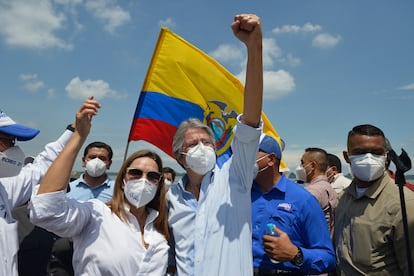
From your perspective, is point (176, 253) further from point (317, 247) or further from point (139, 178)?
point (317, 247)

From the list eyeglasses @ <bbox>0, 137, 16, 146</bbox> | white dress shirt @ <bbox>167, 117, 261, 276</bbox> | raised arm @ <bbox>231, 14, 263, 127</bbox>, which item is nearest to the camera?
raised arm @ <bbox>231, 14, 263, 127</bbox>

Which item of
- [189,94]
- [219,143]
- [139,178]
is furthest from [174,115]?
[139,178]

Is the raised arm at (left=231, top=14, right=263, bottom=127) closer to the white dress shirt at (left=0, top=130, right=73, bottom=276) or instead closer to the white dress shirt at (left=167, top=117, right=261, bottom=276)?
the white dress shirt at (left=167, top=117, right=261, bottom=276)

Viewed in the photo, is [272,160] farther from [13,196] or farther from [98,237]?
[13,196]

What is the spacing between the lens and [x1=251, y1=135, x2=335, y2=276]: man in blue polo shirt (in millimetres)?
2697

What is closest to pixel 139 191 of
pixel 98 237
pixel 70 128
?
pixel 98 237

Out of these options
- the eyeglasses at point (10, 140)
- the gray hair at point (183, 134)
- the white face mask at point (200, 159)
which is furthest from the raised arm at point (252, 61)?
the eyeglasses at point (10, 140)

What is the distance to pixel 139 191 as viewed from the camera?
8.48 ft

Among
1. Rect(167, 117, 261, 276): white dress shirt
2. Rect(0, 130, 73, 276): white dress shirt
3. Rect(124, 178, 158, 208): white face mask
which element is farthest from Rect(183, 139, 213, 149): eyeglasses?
Rect(0, 130, 73, 276): white dress shirt

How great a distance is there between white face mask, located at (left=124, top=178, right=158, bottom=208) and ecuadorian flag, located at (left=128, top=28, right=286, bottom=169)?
3.20 metres

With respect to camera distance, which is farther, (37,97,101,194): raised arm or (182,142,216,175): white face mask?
(182,142,216,175): white face mask

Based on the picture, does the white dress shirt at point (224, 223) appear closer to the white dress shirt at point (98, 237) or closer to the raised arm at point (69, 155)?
the white dress shirt at point (98, 237)

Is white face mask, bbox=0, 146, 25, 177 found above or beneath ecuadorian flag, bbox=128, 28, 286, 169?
beneath

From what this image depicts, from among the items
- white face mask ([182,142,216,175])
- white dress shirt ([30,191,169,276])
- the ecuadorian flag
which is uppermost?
the ecuadorian flag
